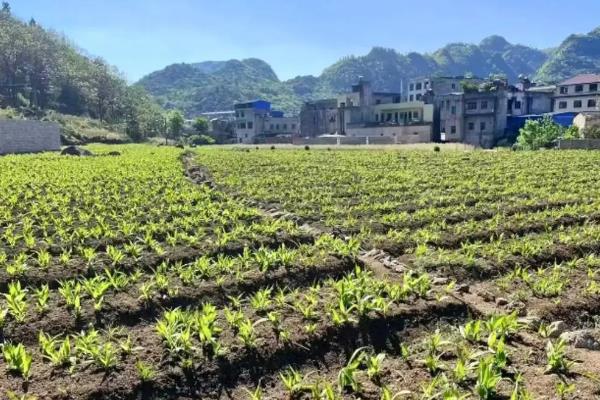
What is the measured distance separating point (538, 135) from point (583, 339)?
41868 millimetres

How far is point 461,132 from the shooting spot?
196ft

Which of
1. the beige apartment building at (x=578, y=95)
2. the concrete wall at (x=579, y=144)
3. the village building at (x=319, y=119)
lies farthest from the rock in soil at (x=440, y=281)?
the village building at (x=319, y=119)

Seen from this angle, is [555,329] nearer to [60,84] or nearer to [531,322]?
[531,322]

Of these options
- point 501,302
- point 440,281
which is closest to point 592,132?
point 440,281

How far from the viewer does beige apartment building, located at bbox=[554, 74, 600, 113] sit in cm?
5878

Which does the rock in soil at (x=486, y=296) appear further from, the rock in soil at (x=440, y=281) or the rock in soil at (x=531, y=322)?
the rock in soil at (x=531, y=322)

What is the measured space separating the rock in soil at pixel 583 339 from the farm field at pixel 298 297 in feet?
0.08

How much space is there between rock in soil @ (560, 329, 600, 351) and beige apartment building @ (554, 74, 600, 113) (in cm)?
6067

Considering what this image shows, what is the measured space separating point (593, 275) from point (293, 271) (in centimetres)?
507

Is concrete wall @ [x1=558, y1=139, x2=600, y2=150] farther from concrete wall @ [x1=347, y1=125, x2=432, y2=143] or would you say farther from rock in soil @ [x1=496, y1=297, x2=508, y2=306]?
rock in soil @ [x1=496, y1=297, x2=508, y2=306]

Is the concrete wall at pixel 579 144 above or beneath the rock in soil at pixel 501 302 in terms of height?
above

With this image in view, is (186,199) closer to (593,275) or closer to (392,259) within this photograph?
(392,259)

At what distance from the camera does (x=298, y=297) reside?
7.39 meters

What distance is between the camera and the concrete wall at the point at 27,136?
36750 millimetres
